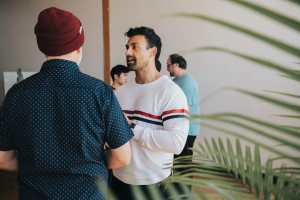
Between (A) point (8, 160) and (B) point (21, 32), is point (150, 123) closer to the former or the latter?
(A) point (8, 160)

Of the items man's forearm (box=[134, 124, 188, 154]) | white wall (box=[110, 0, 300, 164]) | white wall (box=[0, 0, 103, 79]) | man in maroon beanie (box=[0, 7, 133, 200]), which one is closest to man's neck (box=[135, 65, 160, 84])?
man's forearm (box=[134, 124, 188, 154])

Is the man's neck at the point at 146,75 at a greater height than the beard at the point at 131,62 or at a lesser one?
lesser

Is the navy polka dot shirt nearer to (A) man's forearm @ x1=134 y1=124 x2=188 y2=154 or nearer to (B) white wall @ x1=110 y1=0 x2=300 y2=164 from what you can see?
(A) man's forearm @ x1=134 y1=124 x2=188 y2=154

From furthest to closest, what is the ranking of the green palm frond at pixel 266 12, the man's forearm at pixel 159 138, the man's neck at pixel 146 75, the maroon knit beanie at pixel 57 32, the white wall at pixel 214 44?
1. the white wall at pixel 214 44
2. the man's neck at pixel 146 75
3. the man's forearm at pixel 159 138
4. the maroon knit beanie at pixel 57 32
5. the green palm frond at pixel 266 12

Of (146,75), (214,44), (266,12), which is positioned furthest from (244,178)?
(214,44)

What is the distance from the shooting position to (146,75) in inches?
70.2

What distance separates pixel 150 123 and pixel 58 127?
1.88 feet

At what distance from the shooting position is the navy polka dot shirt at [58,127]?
1230mm

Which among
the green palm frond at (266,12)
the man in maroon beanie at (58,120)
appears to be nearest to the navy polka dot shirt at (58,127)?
the man in maroon beanie at (58,120)

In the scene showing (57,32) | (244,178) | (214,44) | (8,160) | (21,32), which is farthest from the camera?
(21,32)

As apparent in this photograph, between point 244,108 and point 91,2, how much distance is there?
2.67m

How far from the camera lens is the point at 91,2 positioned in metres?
5.57

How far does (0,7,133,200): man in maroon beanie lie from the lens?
1229 mm

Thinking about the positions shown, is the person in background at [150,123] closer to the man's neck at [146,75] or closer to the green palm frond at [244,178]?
the man's neck at [146,75]
